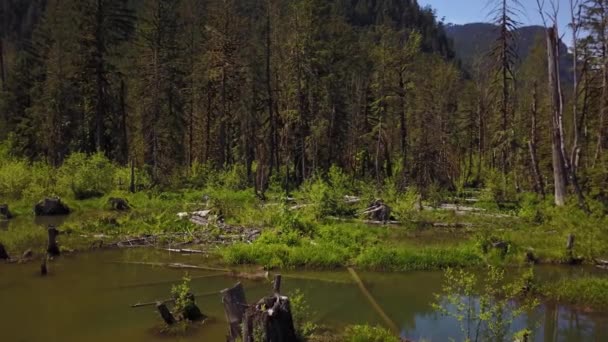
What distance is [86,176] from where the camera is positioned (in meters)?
31.7

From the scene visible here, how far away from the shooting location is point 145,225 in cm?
2216

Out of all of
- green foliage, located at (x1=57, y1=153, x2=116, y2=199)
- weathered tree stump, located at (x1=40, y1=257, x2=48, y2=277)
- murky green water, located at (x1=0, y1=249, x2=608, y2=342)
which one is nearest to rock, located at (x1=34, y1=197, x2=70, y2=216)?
green foliage, located at (x1=57, y1=153, x2=116, y2=199)

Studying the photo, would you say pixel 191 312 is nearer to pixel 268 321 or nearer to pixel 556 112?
pixel 268 321

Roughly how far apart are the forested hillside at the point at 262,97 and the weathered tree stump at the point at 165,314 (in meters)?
22.6

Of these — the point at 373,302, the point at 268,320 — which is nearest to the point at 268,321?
the point at 268,320

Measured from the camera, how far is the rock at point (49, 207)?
26.9 meters

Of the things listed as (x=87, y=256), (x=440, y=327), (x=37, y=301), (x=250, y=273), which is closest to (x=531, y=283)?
(x=440, y=327)

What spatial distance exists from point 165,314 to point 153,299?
2602 mm

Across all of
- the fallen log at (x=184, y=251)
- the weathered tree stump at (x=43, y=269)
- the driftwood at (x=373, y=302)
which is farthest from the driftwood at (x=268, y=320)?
the fallen log at (x=184, y=251)

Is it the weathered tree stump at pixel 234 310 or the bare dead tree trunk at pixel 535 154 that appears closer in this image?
the weathered tree stump at pixel 234 310

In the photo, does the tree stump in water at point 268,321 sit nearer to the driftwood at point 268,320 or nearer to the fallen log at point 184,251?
the driftwood at point 268,320

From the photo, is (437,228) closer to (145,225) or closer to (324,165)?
(145,225)

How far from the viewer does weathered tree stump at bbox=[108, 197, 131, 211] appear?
2766 cm

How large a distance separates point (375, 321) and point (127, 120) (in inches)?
1618
